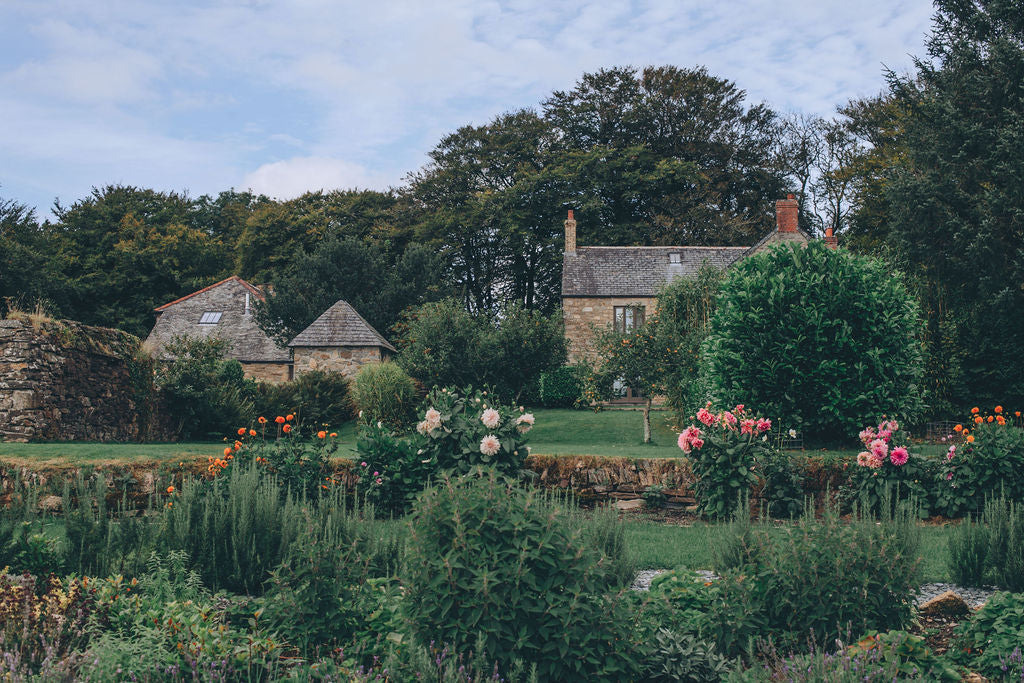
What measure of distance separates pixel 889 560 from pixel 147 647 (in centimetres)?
360

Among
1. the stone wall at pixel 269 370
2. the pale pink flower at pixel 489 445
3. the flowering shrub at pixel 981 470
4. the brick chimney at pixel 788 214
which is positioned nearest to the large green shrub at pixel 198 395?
the pale pink flower at pixel 489 445

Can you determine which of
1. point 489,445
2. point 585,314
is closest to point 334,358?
point 585,314

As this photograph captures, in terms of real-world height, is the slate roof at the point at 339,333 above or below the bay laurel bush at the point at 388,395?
above

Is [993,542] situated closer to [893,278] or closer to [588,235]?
[893,278]

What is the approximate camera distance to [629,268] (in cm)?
3148

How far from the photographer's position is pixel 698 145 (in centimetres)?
3672

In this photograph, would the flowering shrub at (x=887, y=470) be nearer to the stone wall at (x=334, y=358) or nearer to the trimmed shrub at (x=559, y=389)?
the stone wall at (x=334, y=358)

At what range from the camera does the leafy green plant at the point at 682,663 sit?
11.9 ft

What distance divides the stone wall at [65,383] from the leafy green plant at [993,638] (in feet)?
39.3

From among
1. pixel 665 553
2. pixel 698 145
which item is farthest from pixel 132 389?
pixel 698 145

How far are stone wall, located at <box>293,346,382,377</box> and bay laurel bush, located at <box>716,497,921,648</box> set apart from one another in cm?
1967

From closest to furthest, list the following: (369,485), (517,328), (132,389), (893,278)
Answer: (369,485) → (893,278) → (132,389) → (517,328)

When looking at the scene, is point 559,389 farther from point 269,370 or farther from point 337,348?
point 269,370

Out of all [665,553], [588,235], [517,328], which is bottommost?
[665,553]
